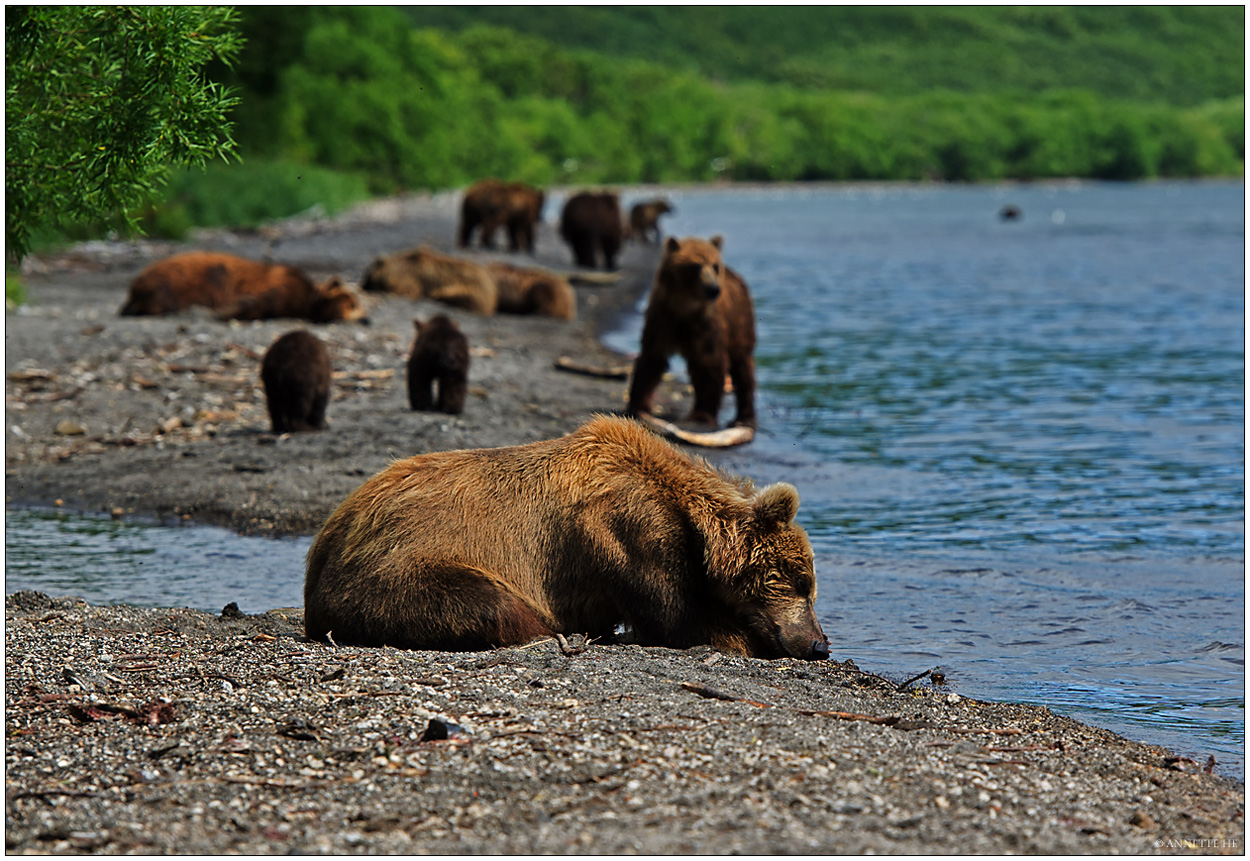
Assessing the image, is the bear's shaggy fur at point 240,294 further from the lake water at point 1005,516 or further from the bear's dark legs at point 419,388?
the bear's dark legs at point 419,388

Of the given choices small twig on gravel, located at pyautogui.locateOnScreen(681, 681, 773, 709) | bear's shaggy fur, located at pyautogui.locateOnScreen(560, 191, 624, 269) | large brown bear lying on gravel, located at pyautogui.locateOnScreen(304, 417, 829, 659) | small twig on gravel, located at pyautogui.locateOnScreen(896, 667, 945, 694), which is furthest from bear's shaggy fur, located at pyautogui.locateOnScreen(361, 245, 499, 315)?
small twig on gravel, located at pyautogui.locateOnScreen(681, 681, 773, 709)

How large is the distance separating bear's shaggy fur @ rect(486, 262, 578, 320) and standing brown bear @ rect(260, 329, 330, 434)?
10.5 metres

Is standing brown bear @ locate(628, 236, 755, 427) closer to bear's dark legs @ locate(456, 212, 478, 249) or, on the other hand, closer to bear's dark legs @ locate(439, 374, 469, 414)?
bear's dark legs @ locate(439, 374, 469, 414)

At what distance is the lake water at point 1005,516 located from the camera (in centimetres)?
707

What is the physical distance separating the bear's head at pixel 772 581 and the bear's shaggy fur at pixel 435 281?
16.3 meters

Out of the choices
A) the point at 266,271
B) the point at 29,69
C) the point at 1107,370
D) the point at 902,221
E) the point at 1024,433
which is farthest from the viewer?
the point at 902,221

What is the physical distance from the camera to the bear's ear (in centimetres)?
593

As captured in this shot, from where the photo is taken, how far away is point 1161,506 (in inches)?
436

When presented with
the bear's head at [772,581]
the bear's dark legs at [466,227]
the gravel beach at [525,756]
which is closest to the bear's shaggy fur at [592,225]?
the bear's dark legs at [466,227]

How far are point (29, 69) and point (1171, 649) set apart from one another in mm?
7371

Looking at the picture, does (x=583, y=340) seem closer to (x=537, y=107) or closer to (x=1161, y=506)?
(x=1161, y=506)

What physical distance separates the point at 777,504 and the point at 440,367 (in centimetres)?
689

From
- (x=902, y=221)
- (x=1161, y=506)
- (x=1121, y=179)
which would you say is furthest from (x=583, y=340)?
(x=1121, y=179)

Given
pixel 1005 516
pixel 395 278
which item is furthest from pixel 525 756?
pixel 395 278
